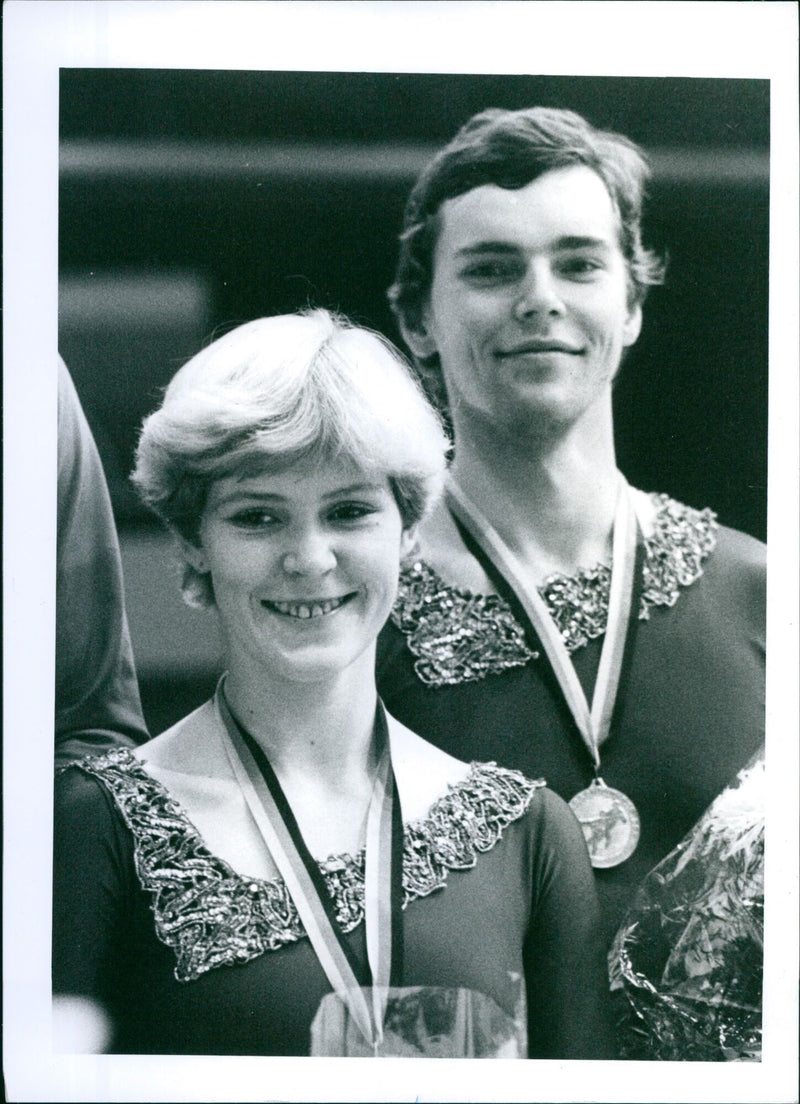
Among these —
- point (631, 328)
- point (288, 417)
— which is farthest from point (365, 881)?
point (631, 328)

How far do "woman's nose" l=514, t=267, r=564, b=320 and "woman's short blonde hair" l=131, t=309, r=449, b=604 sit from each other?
20 centimetres

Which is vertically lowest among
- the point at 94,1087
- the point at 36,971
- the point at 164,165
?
the point at 94,1087

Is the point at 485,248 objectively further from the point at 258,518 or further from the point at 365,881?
the point at 365,881

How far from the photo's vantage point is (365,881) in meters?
1.79

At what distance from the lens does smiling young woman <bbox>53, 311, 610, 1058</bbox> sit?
1.78 meters

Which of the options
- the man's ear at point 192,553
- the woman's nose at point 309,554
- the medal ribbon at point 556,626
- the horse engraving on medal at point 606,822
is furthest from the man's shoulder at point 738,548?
the man's ear at point 192,553

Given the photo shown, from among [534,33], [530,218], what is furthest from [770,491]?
[534,33]

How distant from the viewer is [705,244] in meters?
1.88

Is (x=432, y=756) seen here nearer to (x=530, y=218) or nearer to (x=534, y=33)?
(x=530, y=218)

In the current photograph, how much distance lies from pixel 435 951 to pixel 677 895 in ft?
1.28

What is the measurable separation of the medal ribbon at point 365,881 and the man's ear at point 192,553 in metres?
0.26

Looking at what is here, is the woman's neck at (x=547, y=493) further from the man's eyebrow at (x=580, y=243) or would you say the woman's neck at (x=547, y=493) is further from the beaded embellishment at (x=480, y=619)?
the man's eyebrow at (x=580, y=243)

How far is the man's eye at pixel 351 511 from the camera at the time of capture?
1797mm

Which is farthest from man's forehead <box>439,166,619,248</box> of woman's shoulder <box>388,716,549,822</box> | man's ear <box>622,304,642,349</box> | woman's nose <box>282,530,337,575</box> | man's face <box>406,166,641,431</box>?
woman's shoulder <box>388,716,549,822</box>
